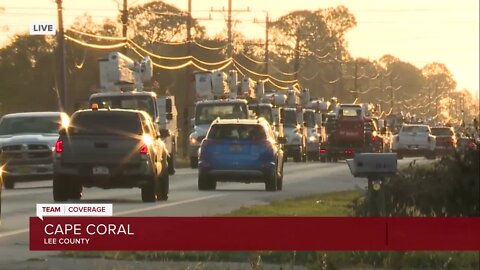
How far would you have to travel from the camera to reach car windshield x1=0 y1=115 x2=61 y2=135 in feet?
97.7

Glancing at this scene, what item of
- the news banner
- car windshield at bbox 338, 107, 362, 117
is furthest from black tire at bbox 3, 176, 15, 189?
car windshield at bbox 338, 107, 362, 117

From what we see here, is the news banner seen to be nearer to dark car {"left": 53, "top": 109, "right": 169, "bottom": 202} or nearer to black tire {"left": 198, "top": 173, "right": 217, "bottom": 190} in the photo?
dark car {"left": 53, "top": 109, "right": 169, "bottom": 202}

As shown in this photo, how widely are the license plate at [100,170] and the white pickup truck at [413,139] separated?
1103cm

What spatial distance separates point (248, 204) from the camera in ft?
82.5

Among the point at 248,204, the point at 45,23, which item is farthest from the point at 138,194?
the point at 45,23

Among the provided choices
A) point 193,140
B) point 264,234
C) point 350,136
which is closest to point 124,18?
point 193,140

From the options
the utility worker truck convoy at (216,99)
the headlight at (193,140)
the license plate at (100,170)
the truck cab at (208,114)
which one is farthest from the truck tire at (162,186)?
the headlight at (193,140)

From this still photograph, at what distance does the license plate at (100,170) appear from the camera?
2011 centimetres

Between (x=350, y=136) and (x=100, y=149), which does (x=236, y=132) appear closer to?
(x=350, y=136)

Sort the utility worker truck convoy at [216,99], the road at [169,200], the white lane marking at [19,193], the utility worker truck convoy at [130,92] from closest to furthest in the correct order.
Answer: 1. the road at [169,200]
2. the white lane marking at [19,193]
3. the utility worker truck convoy at [130,92]
4. the utility worker truck convoy at [216,99]

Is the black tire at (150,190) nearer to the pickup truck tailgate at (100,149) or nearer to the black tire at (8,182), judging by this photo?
the pickup truck tailgate at (100,149)

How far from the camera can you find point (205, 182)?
99.5 ft

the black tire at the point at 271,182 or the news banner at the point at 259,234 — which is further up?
the news banner at the point at 259,234

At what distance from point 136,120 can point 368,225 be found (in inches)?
465
